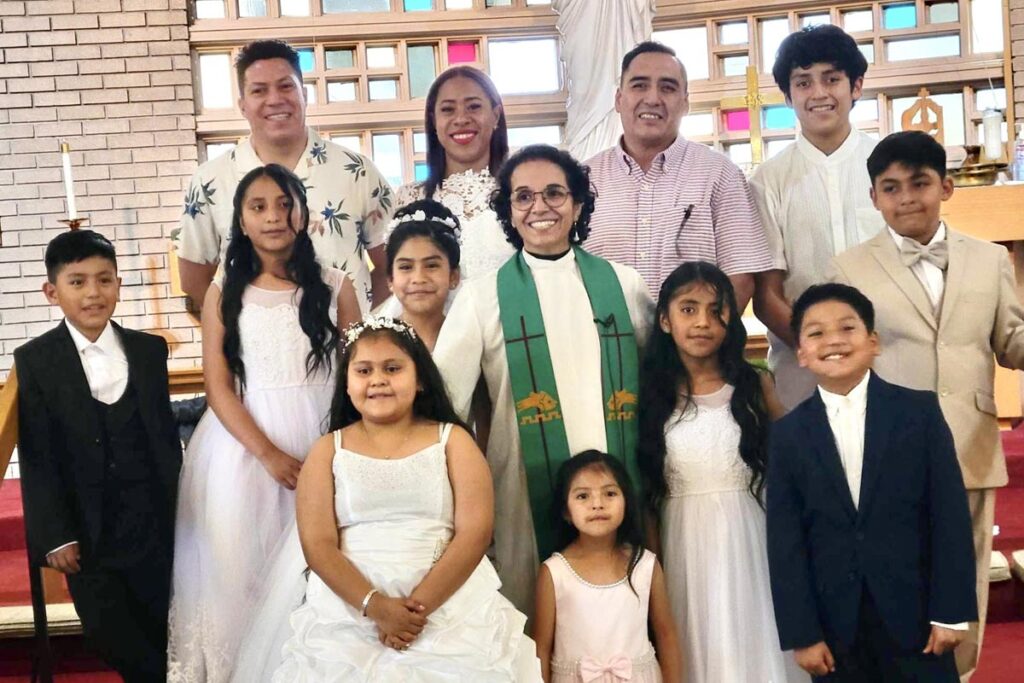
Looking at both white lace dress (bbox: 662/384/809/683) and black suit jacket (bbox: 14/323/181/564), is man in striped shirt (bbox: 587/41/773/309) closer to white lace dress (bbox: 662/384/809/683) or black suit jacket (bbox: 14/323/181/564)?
white lace dress (bbox: 662/384/809/683)

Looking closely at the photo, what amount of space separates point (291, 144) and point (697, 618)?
187cm

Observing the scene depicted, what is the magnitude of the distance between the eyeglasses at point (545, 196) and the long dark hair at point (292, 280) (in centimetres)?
62

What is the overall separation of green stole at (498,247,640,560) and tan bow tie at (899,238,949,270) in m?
0.73

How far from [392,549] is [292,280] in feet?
2.93

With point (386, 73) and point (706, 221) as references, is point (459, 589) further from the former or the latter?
point (386, 73)

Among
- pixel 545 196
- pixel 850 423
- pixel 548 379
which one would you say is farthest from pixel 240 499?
pixel 850 423

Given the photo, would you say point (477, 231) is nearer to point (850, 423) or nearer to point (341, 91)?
point (850, 423)

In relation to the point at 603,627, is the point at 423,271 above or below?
above

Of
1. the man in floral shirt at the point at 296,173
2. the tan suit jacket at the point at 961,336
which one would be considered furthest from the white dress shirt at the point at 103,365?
the tan suit jacket at the point at 961,336


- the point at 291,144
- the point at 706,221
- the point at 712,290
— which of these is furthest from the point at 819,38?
the point at 291,144

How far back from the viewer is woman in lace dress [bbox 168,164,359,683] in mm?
3551

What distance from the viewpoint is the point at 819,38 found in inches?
152

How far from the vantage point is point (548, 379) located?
11.4 feet

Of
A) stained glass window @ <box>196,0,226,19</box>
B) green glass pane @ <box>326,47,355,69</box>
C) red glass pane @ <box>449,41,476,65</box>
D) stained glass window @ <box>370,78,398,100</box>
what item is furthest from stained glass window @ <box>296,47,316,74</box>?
red glass pane @ <box>449,41,476,65</box>
